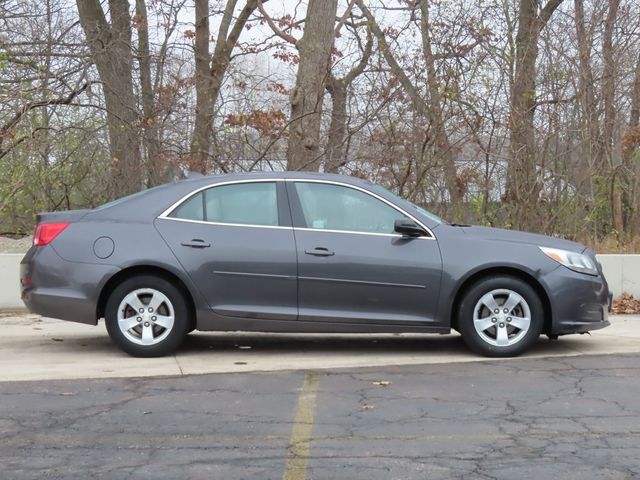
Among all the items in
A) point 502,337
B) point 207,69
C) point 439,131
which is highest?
point 207,69

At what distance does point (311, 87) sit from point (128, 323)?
23.2 ft

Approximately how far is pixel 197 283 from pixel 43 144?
7.17 meters

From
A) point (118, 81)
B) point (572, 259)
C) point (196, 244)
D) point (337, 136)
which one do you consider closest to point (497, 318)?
point (572, 259)

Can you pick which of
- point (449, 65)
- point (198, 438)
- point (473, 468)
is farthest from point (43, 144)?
point (473, 468)

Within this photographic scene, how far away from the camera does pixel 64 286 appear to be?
751 centimetres

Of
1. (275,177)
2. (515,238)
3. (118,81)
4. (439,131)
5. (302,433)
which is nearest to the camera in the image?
(302,433)

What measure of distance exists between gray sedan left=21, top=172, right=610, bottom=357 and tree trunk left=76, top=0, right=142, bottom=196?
6335 millimetres

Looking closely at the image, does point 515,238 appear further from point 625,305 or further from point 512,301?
point 625,305

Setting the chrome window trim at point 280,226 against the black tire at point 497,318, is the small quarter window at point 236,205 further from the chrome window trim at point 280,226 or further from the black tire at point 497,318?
the black tire at point 497,318

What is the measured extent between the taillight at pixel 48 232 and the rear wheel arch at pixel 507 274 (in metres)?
3.54

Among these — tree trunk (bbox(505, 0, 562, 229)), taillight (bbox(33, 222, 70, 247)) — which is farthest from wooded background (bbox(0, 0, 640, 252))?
taillight (bbox(33, 222, 70, 247))

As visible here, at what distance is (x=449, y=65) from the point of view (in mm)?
13305

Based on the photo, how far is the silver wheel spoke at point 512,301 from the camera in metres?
7.49

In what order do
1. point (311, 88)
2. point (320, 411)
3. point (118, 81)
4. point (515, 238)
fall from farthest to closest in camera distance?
point (118, 81)
point (311, 88)
point (515, 238)
point (320, 411)
